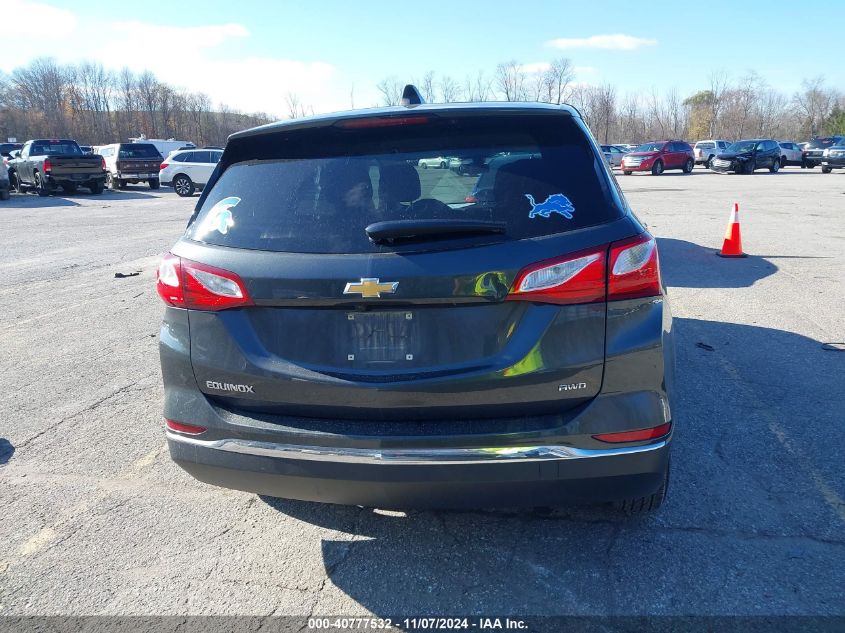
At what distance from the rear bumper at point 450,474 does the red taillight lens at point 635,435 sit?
34mm

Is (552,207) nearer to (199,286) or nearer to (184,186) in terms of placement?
(199,286)

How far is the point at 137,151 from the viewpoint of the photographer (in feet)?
101

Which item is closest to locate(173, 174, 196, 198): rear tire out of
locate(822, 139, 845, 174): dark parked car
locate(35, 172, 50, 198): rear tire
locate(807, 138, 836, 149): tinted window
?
locate(35, 172, 50, 198): rear tire

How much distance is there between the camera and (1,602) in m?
2.72

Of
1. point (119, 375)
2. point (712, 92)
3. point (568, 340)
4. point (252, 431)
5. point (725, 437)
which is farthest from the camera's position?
point (712, 92)

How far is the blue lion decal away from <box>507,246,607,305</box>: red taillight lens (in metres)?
0.19

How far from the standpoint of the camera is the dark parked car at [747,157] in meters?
37.6

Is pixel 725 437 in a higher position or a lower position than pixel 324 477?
lower

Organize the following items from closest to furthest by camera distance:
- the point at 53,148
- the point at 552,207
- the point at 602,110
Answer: the point at 552,207, the point at 53,148, the point at 602,110

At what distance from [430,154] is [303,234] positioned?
611 millimetres

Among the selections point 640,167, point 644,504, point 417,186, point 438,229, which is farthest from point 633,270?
point 640,167

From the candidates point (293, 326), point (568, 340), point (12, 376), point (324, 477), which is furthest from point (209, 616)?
point (12, 376)

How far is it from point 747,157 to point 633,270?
4043 cm

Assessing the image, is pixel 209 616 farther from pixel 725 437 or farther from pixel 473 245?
pixel 725 437
